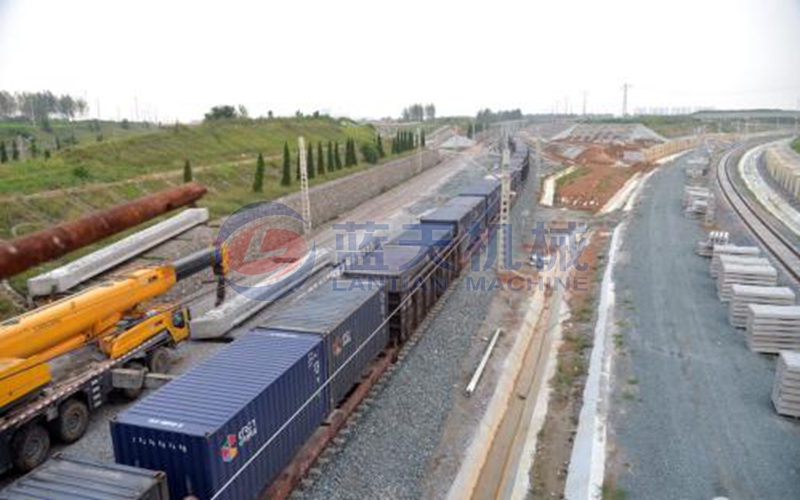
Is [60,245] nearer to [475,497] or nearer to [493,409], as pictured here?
[475,497]

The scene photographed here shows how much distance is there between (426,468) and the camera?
46.5 ft

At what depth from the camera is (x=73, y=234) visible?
6391 millimetres

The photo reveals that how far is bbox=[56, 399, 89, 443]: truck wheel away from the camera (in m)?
14.5

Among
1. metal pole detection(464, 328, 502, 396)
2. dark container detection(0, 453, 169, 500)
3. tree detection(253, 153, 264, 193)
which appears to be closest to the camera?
dark container detection(0, 453, 169, 500)

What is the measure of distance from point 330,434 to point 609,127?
148117 mm

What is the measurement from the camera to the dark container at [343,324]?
1441 cm

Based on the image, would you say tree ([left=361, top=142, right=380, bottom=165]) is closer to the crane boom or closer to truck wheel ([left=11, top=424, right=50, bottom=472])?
the crane boom

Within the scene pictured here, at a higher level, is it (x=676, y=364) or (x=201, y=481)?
(x=201, y=481)

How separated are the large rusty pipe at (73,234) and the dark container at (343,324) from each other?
6.09 meters

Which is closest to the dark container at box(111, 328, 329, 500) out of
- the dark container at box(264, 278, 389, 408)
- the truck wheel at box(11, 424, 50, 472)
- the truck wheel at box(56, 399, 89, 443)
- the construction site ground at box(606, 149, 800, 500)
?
the dark container at box(264, 278, 389, 408)

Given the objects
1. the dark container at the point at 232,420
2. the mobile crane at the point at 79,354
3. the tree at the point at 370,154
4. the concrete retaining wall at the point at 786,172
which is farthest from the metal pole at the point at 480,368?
the tree at the point at 370,154

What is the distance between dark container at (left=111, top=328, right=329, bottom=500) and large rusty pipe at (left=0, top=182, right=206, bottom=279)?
151 inches

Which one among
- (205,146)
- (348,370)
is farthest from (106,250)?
(205,146)

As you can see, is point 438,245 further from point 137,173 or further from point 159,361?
point 137,173
